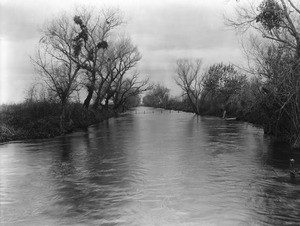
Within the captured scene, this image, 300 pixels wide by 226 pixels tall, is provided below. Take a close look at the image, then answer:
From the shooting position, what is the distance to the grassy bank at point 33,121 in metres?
27.8

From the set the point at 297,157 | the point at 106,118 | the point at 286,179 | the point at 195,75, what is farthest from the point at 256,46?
the point at 195,75

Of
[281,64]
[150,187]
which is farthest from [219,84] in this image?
[150,187]

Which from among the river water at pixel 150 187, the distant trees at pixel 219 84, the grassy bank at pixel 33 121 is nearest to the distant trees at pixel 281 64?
the river water at pixel 150 187

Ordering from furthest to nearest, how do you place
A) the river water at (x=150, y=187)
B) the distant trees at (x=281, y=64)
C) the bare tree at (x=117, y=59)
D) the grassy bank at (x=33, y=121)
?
1. the bare tree at (x=117, y=59)
2. the grassy bank at (x=33, y=121)
3. the distant trees at (x=281, y=64)
4. the river water at (x=150, y=187)

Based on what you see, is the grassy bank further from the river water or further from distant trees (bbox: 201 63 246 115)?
distant trees (bbox: 201 63 246 115)

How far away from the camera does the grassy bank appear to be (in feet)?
91.2

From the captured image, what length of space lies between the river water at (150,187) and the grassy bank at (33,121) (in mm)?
7682

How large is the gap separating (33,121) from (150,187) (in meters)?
21.3

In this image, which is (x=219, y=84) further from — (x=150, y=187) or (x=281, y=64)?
(x=150, y=187)

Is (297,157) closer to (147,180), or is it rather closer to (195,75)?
(147,180)

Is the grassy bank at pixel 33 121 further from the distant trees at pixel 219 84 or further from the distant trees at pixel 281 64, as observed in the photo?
the distant trees at pixel 219 84

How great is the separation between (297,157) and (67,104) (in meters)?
22.9

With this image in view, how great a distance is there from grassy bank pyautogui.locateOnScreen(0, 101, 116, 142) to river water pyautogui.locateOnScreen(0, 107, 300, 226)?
7.68m

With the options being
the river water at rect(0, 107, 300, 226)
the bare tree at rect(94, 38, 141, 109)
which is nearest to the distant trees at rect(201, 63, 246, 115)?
the bare tree at rect(94, 38, 141, 109)
